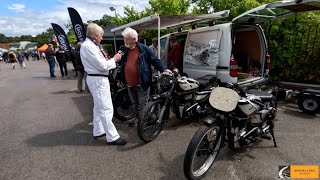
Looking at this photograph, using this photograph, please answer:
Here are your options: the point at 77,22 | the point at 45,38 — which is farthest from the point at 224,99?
the point at 45,38

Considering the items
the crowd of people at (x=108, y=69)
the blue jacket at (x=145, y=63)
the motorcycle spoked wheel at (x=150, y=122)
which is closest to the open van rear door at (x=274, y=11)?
the blue jacket at (x=145, y=63)

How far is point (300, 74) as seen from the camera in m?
7.10

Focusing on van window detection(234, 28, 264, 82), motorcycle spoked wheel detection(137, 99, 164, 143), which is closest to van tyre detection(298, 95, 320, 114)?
van window detection(234, 28, 264, 82)

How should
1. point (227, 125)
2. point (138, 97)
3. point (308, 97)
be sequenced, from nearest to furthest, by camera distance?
point (227, 125)
point (138, 97)
point (308, 97)

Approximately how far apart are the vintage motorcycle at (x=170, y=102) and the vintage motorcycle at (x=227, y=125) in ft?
2.12

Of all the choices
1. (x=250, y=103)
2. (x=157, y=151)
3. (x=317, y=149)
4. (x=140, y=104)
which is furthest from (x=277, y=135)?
(x=140, y=104)

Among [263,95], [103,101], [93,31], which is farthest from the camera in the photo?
[103,101]

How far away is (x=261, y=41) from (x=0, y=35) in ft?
459

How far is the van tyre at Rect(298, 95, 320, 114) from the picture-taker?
5.09m

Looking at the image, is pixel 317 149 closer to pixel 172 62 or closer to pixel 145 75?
pixel 145 75

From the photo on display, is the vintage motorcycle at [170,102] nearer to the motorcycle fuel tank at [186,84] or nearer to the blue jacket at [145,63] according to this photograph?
the motorcycle fuel tank at [186,84]

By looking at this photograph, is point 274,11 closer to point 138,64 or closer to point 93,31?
point 138,64

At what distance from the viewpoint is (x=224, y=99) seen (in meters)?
3.00

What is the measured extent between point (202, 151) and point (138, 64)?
1.95 meters
